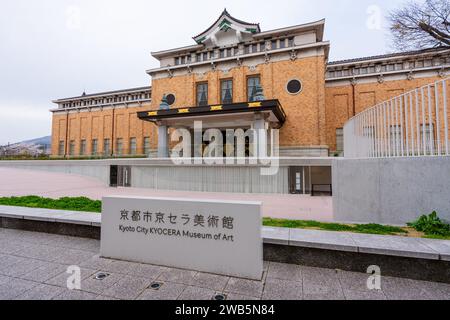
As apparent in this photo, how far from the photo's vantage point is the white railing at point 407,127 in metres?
4.61

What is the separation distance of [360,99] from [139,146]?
2909 cm

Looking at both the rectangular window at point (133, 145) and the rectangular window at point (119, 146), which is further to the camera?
the rectangular window at point (119, 146)

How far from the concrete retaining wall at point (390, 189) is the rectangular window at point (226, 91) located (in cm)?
1985

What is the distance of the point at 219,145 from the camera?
74.9ft

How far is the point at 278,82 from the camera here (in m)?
22.8

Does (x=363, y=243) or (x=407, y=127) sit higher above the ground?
(x=407, y=127)

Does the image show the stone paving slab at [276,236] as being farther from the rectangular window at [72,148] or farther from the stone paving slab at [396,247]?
the rectangular window at [72,148]

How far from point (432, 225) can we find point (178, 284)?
15.9 ft

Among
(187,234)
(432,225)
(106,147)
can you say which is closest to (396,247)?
(432,225)

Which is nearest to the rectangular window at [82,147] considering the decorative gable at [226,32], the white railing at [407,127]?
the decorative gable at [226,32]

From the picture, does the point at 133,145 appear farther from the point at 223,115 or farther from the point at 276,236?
the point at 276,236
